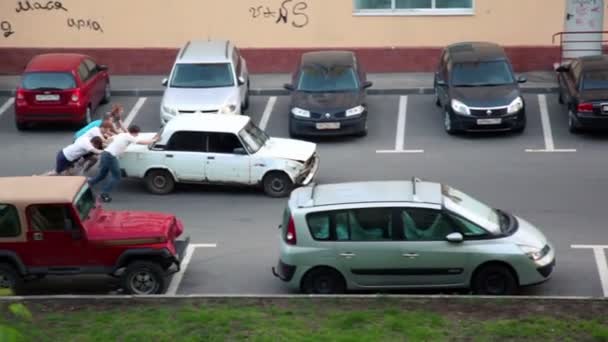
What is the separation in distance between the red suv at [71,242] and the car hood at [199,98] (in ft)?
28.5

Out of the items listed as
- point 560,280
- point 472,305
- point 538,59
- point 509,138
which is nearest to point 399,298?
point 472,305

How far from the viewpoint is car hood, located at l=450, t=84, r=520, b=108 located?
A: 2359cm

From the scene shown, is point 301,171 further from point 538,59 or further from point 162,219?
point 538,59

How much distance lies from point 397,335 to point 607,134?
41.8ft

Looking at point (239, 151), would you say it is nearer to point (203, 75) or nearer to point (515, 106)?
point (203, 75)

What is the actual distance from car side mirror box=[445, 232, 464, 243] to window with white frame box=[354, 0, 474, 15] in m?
15.2

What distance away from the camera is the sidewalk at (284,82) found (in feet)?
89.6

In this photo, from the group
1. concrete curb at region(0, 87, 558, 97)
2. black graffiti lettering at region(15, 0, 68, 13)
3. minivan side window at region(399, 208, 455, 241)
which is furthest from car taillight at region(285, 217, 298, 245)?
black graffiti lettering at region(15, 0, 68, 13)

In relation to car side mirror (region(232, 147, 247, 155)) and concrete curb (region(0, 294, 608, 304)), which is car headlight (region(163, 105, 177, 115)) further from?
concrete curb (region(0, 294, 608, 304))

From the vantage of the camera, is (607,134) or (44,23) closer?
(607,134)

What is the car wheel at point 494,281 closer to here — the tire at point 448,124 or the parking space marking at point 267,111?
the tire at point 448,124

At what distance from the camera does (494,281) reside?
48.1 ft

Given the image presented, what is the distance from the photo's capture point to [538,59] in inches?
1135

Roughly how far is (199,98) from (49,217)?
973 cm
